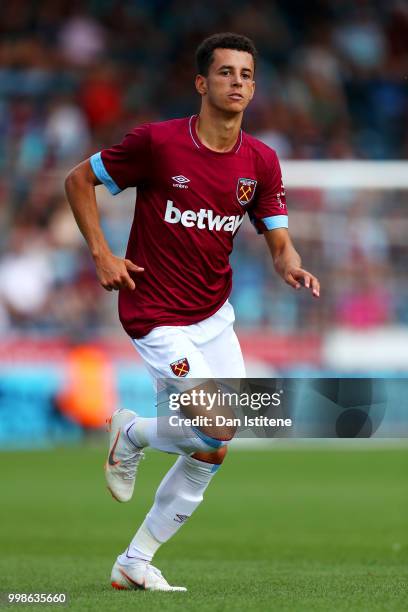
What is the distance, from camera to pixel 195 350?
20.5 feet

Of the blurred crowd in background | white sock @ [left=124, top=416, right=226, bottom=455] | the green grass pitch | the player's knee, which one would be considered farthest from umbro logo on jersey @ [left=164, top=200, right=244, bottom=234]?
the blurred crowd in background

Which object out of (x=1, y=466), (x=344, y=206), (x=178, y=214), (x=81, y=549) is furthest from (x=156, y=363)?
(x=344, y=206)

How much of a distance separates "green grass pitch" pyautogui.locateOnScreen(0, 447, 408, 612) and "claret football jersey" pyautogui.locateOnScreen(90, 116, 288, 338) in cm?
140

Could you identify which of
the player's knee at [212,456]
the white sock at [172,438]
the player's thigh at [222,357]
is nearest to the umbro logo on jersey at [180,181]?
the player's thigh at [222,357]

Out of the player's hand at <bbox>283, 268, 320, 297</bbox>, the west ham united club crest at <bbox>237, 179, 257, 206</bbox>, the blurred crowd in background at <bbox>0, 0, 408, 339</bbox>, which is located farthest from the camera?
the blurred crowd in background at <bbox>0, 0, 408, 339</bbox>

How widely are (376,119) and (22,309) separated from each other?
6.46m

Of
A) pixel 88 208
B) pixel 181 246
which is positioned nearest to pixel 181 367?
pixel 181 246

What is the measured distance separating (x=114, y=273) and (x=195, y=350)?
0.59 m

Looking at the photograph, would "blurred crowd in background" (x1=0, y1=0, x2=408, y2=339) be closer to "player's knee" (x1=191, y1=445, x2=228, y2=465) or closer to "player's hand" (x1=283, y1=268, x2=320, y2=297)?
"player's hand" (x1=283, y1=268, x2=320, y2=297)

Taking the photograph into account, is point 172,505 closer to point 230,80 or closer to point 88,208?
point 88,208

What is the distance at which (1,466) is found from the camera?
14.5 m

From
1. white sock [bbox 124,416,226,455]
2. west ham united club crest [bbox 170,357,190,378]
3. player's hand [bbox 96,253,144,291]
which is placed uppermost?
player's hand [bbox 96,253,144,291]

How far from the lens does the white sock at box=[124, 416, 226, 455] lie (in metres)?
6.12

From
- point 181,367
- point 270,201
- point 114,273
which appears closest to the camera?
point 114,273
